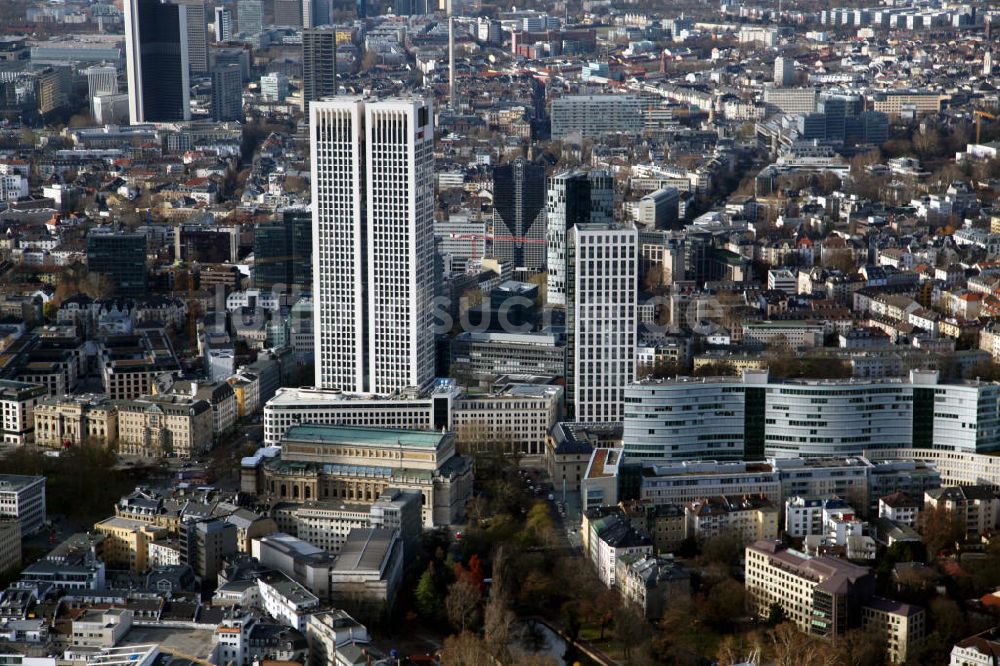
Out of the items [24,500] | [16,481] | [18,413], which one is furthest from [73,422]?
[24,500]

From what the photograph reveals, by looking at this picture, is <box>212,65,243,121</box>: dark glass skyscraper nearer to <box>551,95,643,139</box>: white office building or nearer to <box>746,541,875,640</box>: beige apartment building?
<box>551,95,643,139</box>: white office building

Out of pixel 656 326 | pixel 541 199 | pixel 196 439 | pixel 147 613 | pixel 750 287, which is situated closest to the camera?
pixel 147 613

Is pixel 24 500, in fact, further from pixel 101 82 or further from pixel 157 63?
pixel 101 82

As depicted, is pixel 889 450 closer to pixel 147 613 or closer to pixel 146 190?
pixel 147 613

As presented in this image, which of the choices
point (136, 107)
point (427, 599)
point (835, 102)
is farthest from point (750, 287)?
point (136, 107)

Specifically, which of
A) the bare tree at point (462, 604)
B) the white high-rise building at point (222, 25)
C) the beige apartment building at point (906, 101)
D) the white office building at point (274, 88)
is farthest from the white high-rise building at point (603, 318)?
Answer: the white high-rise building at point (222, 25)
